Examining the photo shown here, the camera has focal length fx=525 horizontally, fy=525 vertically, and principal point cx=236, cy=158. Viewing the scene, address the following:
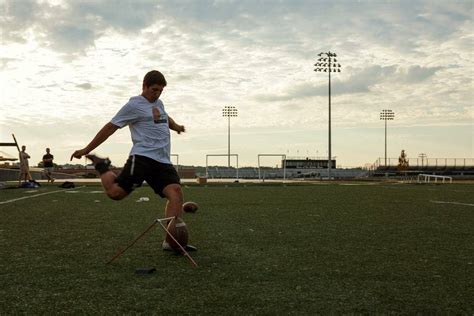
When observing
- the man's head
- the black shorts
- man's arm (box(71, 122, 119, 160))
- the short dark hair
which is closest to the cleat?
man's arm (box(71, 122, 119, 160))

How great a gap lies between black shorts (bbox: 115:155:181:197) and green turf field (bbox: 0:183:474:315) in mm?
773

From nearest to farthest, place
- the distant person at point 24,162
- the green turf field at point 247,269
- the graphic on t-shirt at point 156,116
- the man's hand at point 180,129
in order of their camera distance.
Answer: the green turf field at point 247,269 → the graphic on t-shirt at point 156,116 → the man's hand at point 180,129 → the distant person at point 24,162

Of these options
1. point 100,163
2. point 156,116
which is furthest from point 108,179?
point 156,116

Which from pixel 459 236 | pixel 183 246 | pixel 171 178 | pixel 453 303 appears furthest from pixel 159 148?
pixel 459 236

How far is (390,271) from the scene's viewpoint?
4.75 meters

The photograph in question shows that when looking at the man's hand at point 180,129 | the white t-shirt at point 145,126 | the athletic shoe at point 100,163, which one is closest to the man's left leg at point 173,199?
the white t-shirt at point 145,126

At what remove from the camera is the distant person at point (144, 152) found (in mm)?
5605

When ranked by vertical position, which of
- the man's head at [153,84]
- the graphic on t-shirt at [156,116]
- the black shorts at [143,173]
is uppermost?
the man's head at [153,84]

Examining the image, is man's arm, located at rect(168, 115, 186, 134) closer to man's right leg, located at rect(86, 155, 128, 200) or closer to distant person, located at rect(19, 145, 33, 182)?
man's right leg, located at rect(86, 155, 128, 200)

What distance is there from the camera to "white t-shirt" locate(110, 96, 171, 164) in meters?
5.64

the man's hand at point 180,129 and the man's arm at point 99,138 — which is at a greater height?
the man's hand at point 180,129

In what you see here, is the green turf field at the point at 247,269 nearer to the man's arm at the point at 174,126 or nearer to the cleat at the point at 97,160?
the cleat at the point at 97,160

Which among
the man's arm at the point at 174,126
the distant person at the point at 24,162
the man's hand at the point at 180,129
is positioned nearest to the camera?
the man's arm at the point at 174,126

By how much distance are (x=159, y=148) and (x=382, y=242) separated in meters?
3.06
